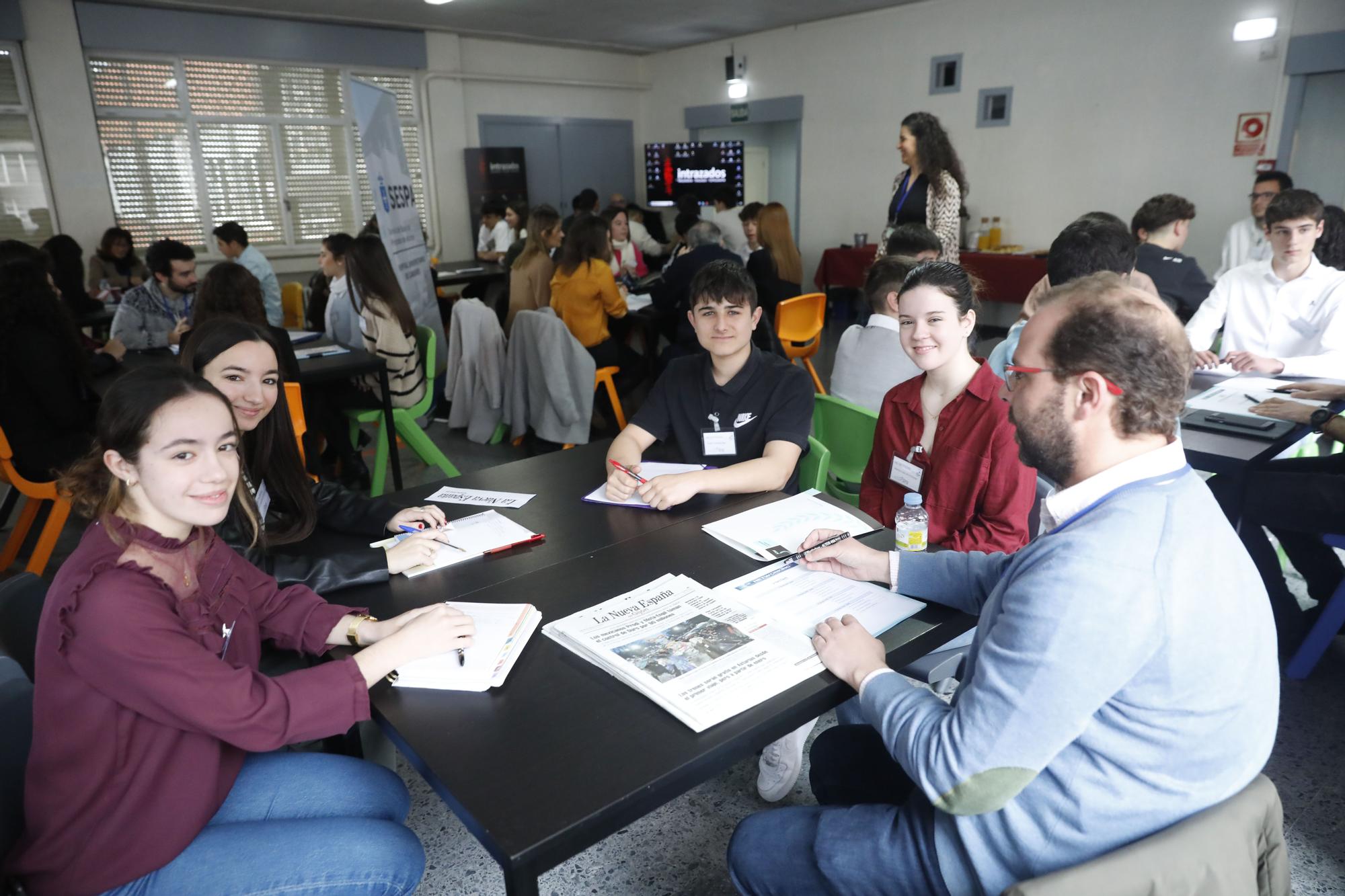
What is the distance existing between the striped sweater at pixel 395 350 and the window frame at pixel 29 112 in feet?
17.5

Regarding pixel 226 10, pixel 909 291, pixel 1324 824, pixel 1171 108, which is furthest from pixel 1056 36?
pixel 226 10

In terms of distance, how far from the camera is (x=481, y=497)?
6.38 ft

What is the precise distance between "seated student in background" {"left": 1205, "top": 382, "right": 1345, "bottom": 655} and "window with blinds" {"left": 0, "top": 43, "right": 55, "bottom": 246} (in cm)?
887

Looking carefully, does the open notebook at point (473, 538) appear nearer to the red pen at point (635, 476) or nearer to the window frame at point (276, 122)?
the red pen at point (635, 476)

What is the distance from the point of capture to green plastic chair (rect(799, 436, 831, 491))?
7.27 ft

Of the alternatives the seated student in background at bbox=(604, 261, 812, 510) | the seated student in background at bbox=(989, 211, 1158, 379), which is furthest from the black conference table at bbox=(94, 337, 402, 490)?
the seated student in background at bbox=(989, 211, 1158, 379)

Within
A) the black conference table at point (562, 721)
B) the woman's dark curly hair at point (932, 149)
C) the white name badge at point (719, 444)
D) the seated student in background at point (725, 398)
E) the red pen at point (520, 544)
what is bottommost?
the black conference table at point (562, 721)

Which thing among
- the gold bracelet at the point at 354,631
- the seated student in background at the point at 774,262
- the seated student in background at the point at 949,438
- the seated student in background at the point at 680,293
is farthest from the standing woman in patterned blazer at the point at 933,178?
the gold bracelet at the point at 354,631

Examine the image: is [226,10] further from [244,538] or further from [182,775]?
[182,775]

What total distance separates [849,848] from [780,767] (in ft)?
2.63

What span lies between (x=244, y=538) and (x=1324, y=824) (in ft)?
7.90

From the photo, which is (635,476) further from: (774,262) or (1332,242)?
(774,262)

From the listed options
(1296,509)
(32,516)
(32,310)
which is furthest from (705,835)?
(32,310)

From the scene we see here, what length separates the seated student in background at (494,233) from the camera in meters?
8.75
